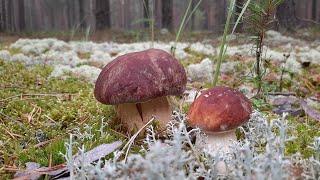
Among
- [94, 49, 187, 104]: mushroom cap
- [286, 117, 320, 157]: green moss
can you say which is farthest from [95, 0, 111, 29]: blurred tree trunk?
[94, 49, 187, 104]: mushroom cap

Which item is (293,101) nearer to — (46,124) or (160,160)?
(46,124)

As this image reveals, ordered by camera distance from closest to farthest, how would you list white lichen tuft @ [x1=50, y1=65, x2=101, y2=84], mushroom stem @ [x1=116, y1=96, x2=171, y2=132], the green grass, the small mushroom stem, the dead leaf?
the dead leaf
the small mushroom stem
the green grass
mushroom stem @ [x1=116, y1=96, x2=171, y2=132]
white lichen tuft @ [x1=50, y1=65, x2=101, y2=84]

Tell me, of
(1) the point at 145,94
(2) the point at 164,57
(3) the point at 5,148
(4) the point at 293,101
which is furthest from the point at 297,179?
(4) the point at 293,101

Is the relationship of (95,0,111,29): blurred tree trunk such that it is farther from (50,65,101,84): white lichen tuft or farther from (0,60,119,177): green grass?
(0,60,119,177): green grass

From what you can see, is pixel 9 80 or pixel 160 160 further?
pixel 9 80

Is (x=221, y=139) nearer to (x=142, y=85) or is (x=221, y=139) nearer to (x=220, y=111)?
(x=220, y=111)

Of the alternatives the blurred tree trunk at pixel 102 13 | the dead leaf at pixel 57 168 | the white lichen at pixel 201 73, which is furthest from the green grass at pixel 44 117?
the blurred tree trunk at pixel 102 13
